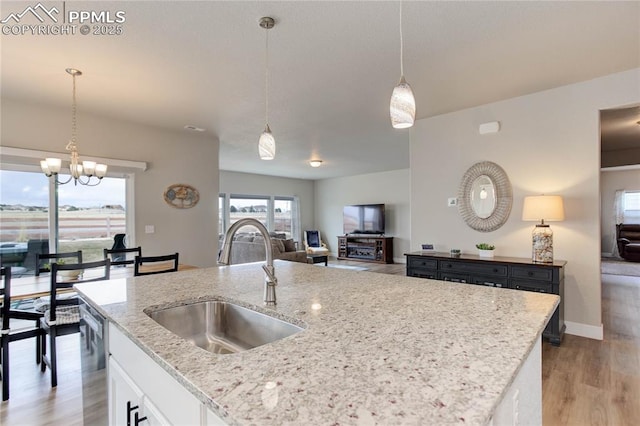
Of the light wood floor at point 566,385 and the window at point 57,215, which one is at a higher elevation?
the window at point 57,215

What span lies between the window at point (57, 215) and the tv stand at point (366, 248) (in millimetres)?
6145

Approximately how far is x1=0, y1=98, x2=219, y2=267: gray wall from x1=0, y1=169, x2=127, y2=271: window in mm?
311

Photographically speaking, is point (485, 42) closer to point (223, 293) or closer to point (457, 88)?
point (457, 88)

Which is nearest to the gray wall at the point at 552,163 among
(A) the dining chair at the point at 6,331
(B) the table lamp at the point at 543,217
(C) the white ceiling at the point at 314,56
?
(C) the white ceiling at the point at 314,56

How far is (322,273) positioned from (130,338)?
116 cm

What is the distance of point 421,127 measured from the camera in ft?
14.4

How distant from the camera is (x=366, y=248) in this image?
9.05m

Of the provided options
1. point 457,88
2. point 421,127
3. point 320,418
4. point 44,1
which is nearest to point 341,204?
point 421,127

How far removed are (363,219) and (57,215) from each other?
6975 mm

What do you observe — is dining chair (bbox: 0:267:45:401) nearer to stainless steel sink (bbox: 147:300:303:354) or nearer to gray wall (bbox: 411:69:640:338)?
stainless steel sink (bbox: 147:300:303:354)

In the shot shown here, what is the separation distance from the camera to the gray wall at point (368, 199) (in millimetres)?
8773

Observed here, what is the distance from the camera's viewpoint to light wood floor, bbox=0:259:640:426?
6.64 feet

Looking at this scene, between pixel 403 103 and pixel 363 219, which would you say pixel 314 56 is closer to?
pixel 403 103

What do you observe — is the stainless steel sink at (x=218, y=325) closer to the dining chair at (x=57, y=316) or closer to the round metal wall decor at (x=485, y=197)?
the dining chair at (x=57, y=316)
